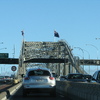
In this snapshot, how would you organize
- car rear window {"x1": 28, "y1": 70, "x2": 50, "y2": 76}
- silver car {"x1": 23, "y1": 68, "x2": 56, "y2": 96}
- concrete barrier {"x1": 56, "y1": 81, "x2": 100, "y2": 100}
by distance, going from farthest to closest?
car rear window {"x1": 28, "y1": 70, "x2": 50, "y2": 76}
silver car {"x1": 23, "y1": 68, "x2": 56, "y2": 96}
concrete barrier {"x1": 56, "y1": 81, "x2": 100, "y2": 100}

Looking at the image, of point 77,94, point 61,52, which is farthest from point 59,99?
point 61,52

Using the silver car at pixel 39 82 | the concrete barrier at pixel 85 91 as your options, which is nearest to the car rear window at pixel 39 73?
the silver car at pixel 39 82

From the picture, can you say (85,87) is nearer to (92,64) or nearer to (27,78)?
(27,78)

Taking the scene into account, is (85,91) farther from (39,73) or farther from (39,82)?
(39,73)

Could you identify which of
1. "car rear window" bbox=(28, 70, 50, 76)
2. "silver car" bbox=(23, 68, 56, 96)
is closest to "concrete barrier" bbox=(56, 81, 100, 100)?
"silver car" bbox=(23, 68, 56, 96)

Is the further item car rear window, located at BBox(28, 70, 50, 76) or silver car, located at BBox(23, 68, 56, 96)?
car rear window, located at BBox(28, 70, 50, 76)

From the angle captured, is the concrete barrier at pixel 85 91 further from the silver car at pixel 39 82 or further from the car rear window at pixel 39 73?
the car rear window at pixel 39 73

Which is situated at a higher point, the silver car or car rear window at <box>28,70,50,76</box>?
car rear window at <box>28,70,50,76</box>

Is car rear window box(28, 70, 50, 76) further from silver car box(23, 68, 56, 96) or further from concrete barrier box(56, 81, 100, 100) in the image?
concrete barrier box(56, 81, 100, 100)

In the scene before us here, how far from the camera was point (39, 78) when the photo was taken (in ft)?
72.0

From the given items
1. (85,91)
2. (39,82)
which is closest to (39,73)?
(39,82)

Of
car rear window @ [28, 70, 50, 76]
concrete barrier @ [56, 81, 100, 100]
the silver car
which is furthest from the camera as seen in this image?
car rear window @ [28, 70, 50, 76]

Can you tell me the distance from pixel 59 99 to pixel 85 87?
3.38 meters

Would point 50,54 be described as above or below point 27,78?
above
